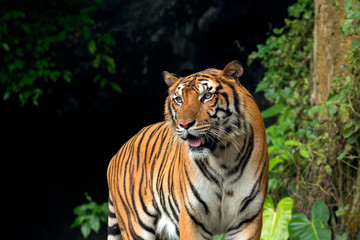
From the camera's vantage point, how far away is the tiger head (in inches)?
112

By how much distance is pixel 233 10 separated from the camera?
314 inches

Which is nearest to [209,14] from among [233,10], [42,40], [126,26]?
[233,10]

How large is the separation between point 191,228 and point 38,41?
491 cm

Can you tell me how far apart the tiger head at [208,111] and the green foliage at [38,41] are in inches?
180

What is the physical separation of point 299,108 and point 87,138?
4.00 metres

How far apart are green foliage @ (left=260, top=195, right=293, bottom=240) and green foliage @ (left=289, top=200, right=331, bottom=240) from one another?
0.11 meters

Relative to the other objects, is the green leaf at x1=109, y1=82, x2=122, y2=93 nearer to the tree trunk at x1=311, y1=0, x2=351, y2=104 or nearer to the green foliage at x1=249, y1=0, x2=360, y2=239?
the green foliage at x1=249, y1=0, x2=360, y2=239

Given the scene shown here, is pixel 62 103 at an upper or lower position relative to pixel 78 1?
lower

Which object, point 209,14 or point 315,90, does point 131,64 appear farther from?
point 315,90

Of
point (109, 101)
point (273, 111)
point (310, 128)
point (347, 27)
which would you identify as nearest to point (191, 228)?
point (347, 27)

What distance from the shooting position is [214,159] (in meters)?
3.05

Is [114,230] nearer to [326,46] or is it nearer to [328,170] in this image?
[328,170]

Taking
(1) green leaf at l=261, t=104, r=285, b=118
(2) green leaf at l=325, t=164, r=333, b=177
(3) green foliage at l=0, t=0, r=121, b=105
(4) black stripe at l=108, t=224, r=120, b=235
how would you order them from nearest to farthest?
1. (4) black stripe at l=108, t=224, r=120, b=235
2. (2) green leaf at l=325, t=164, r=333, b=177
3. (1) green leaf at l=261, t=104, r=285, b=118
4. (3) green foliage at l=0, t=0, r=121, b=105

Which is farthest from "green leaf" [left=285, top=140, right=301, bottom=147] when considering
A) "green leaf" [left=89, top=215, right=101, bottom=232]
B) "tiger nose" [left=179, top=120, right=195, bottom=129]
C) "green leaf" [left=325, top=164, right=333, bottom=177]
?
"green leaf" [left=89, top=215, right=101, bottom=232]
